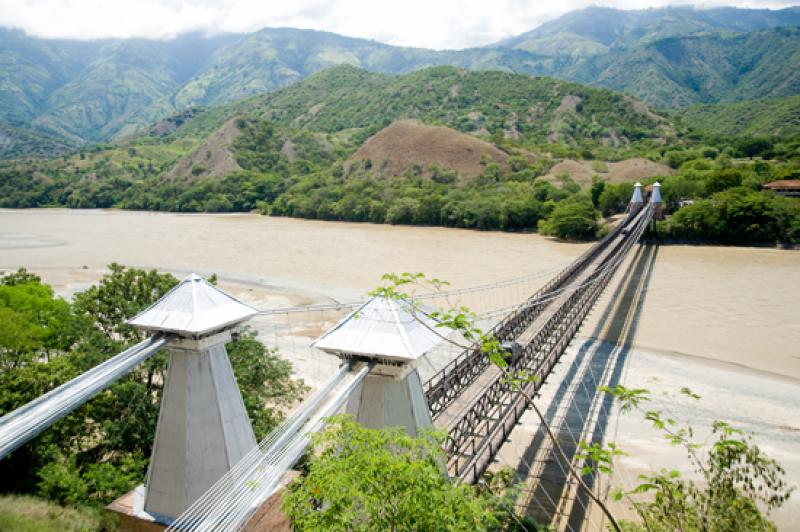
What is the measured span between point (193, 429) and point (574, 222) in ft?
128

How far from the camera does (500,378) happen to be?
334 inches

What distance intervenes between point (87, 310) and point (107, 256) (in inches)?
1246

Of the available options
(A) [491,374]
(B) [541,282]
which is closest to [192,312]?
(A) [491,374]

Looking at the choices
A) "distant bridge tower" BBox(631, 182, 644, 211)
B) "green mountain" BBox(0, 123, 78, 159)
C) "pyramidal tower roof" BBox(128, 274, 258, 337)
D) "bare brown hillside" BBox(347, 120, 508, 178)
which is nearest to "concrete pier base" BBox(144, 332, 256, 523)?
"pyramidal tower roof" BBox(128, 274, 258, 337)

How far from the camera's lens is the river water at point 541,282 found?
15242 millimetres

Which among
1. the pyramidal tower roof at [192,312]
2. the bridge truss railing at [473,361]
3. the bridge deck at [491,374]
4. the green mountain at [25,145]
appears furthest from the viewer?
the green mountain at [25,145]

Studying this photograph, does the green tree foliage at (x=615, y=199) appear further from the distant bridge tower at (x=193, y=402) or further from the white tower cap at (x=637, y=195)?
the distant bridge tower at (x=193, y=402)

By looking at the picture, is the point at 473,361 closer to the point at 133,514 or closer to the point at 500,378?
the point at 500,378

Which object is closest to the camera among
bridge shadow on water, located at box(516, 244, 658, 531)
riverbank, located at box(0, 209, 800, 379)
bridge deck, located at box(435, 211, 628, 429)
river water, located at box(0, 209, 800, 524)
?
bridge deck, located at box(435, 211, 628, 429)

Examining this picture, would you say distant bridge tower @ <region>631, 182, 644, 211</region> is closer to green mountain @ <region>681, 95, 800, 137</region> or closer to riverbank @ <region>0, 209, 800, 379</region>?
riverbank @ <region>0, 209, 800, 379</region>

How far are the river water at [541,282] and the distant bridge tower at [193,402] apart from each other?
279 inches

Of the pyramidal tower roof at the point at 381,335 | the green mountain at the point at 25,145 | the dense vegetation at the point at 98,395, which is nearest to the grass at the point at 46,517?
the dense vegetation at the point at 98,395

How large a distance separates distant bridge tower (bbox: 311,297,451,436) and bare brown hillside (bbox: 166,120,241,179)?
8758cm

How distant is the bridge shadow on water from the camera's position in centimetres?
992
